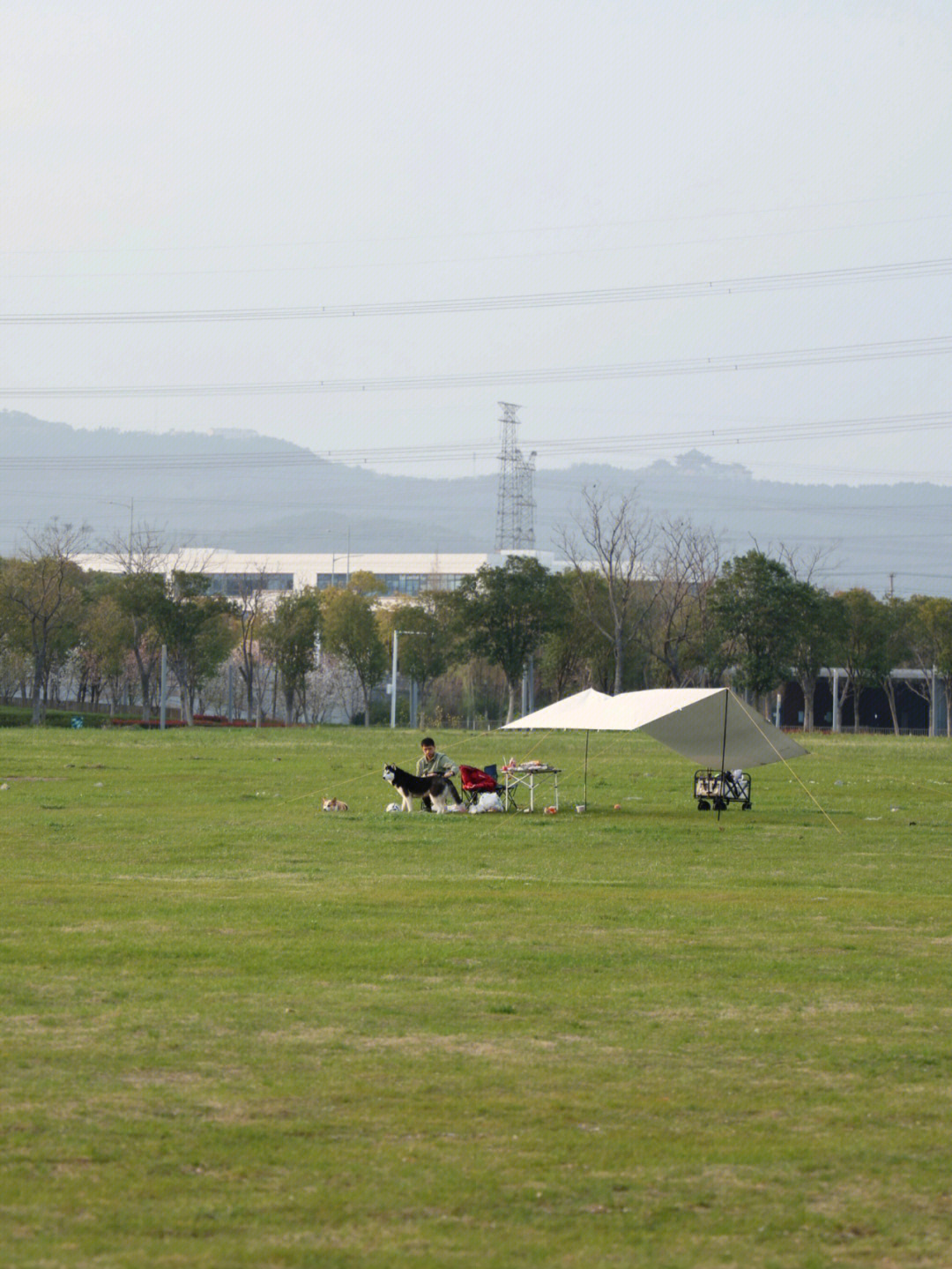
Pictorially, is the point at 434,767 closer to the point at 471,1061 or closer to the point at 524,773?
the point at 524,773

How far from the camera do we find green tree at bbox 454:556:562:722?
252ft

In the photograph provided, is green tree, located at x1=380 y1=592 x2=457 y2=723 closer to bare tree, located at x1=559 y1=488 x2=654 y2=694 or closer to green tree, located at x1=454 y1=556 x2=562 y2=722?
bare tree, located at x1=559 y1=488 x2=654 y2=694

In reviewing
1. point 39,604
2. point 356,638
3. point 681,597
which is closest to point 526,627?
point 681,597

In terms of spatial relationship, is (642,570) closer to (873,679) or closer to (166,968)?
(873,679)

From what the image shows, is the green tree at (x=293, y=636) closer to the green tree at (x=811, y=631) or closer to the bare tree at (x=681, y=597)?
the bare tree at (x=681, y=597)

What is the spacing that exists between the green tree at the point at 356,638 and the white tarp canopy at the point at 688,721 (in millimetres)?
63375

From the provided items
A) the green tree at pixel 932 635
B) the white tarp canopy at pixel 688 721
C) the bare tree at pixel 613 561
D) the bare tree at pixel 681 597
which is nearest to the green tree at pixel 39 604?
the bare tree at pixel 613 561

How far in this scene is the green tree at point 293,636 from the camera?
8662 cm

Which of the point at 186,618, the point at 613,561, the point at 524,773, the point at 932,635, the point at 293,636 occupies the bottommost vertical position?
the point at 524,773

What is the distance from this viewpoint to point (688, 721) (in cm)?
2712

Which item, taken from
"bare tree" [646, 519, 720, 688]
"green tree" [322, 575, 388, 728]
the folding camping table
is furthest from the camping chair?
"green tree" [322, 575, 388, 728]

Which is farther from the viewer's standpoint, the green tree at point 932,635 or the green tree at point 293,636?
the green tree at point 932,635

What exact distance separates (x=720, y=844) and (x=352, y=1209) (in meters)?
16.4

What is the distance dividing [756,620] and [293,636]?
26888 millimetres
